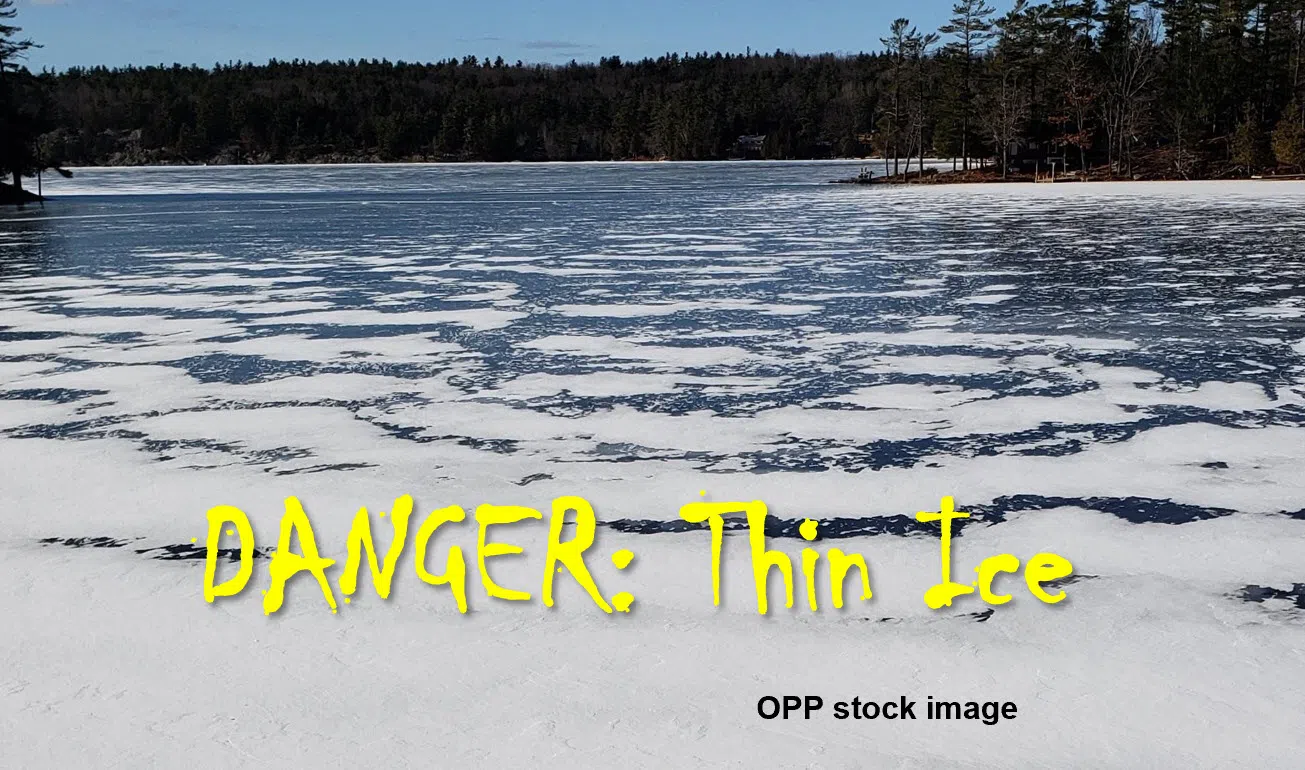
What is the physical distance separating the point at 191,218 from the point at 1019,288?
24.4 meters

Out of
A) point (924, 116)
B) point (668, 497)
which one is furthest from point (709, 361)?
point (924, 116)

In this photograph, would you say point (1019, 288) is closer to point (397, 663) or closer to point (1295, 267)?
point (1295, 267)

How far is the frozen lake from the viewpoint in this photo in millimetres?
3273

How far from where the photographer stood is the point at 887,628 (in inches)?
152

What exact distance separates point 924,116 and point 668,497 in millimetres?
70732

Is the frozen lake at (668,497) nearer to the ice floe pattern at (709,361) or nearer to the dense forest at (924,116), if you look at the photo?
the ice floe pattern at (709,361)

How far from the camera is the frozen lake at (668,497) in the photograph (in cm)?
327

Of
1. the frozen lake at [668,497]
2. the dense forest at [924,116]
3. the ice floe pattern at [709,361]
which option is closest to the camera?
the frozen lake at [668,497]

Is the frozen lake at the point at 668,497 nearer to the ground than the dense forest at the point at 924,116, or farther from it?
nearer to the ground

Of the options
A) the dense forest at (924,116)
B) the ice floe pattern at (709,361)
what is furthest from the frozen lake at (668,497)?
the dense forest at (924,116)

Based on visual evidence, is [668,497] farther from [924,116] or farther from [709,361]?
[924,116]

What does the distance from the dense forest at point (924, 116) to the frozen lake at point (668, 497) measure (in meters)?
37.4

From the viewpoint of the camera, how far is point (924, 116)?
236 ft

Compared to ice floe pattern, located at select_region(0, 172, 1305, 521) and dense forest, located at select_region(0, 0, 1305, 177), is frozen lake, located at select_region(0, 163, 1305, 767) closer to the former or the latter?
ice floe pattern, located at select_region(0, 172, 1305, 521)
